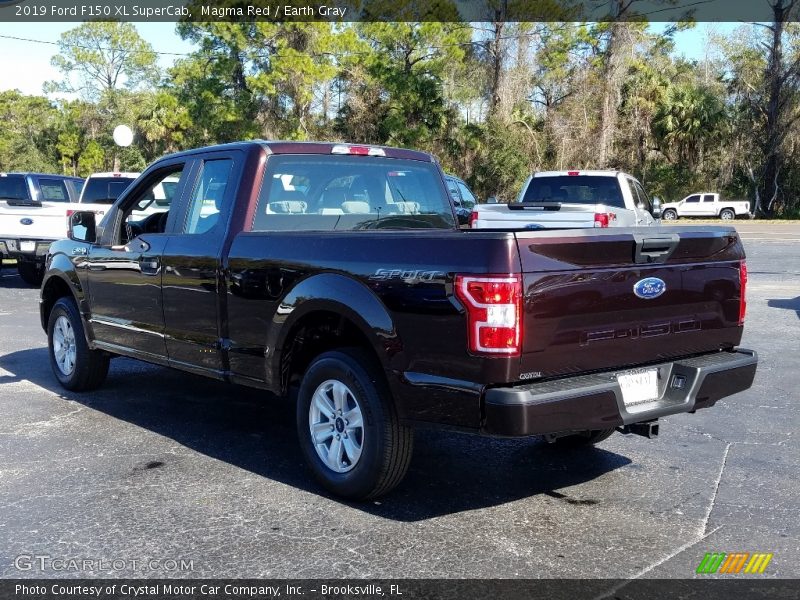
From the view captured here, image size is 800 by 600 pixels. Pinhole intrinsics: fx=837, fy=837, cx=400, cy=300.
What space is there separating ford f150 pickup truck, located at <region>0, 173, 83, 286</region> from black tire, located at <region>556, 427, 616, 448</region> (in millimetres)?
11276

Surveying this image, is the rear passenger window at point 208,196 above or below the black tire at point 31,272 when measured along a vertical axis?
above

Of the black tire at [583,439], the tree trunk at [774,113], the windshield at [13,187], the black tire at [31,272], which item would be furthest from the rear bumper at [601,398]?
the tree trunk at [774,113]

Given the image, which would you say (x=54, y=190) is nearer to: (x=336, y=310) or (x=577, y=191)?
(x=577, y=191)

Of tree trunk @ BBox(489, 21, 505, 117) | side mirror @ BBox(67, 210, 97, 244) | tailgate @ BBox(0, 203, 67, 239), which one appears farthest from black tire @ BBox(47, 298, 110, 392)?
tree trunk @ BBox(489, 21, 505, 117)

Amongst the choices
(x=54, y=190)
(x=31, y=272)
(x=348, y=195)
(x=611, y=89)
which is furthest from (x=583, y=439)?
(x=611, y=89)

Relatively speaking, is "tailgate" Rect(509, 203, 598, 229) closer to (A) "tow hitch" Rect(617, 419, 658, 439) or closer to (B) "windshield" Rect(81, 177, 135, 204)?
(A) "tow hitch" Rect(617, 419, 658, 439)

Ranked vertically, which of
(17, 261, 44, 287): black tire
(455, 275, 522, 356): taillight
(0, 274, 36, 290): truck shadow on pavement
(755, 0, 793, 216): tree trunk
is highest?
(755, 0, 793, 216): tree trunk

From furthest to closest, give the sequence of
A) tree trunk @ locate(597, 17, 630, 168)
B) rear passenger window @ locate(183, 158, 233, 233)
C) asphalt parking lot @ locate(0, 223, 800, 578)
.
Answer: tree trunk @ locate(597, 17, 630, 168) → rear passenger window @ locate(183, 158, 233, 233) → asphalt parking lot @ locate(0, 223, 800, 578)

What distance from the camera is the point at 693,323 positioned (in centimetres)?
448

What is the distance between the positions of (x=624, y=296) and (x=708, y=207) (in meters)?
41.5

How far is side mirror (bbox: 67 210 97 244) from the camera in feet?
21.7

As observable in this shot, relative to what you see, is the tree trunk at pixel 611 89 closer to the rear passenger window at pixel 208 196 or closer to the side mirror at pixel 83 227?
the side mirror at pixel 83 227

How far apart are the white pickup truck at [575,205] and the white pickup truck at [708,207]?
100 ft

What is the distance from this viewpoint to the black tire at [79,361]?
22.4 ft
